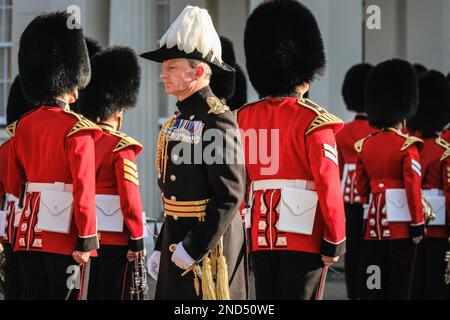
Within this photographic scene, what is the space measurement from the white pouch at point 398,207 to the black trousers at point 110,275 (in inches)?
77.3

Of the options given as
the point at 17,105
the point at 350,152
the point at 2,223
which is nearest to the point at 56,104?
the point at 2,223

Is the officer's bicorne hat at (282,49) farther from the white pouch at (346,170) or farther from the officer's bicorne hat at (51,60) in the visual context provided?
the white pouch at (346,170)

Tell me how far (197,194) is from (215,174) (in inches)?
5.5

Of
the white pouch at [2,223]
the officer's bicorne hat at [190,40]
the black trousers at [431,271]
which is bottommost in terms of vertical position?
the black trousers at [431,271]

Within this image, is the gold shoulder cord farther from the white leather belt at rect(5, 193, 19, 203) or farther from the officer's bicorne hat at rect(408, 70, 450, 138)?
the officer's bicorne hat at rect(408, 70, 450, 138)

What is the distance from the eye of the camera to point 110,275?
227 inches

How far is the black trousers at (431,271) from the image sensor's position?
7.12 metres

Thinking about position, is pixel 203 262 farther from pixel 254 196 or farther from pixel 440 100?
pixel 440 100

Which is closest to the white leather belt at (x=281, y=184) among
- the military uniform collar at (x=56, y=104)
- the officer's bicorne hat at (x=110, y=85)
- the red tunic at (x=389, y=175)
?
the military uniform collar at (x=56, y=104)

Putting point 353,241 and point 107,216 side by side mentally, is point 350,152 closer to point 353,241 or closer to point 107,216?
point 353,241
